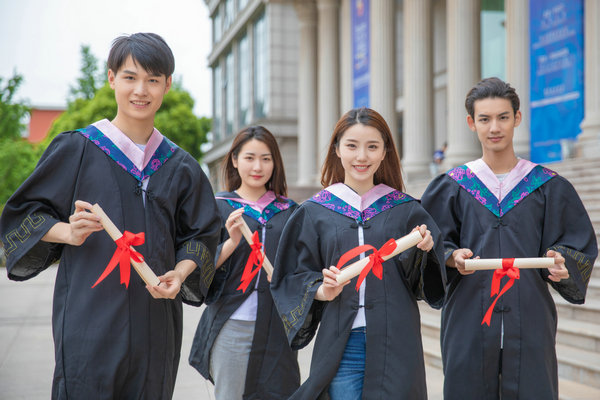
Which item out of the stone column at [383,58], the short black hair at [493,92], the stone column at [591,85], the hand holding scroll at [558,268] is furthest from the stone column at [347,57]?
the hand holding scroll at [558,268]

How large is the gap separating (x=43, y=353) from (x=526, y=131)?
11405mm

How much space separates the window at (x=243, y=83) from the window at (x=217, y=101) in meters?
5.05

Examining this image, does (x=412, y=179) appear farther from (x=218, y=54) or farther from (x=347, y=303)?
(x=218, y=54)

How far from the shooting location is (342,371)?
299cm

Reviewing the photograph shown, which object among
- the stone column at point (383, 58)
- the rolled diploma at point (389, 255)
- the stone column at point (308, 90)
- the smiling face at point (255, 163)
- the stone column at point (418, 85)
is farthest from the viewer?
the stone column at point (308, 90)

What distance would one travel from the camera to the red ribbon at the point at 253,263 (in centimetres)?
407

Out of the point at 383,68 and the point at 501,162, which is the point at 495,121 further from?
the point at 383,68

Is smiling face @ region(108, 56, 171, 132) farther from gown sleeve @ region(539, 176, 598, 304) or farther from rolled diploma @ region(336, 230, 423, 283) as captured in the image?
gown sleeve @ region(539, 176, 598, 304)

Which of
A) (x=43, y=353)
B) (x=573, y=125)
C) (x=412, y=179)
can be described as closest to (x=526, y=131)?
(x=573, y=125)

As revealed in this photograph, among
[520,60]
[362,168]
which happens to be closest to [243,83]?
[520,60]

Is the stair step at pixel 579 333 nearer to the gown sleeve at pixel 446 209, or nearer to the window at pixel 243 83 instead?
the gown sleeve at pixel 446 209

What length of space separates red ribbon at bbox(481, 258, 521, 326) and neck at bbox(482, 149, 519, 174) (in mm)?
623

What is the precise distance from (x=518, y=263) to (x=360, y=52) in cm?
2089

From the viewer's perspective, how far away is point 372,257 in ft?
8.96
